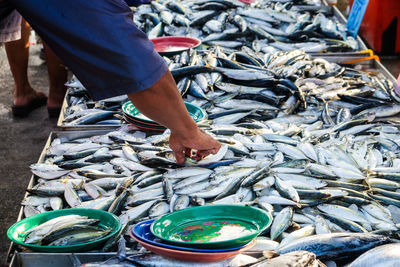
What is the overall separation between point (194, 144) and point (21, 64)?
3.46m

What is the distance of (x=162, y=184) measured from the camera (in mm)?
2723

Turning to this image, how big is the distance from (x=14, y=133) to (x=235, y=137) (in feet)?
9.52

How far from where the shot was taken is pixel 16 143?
491 cm

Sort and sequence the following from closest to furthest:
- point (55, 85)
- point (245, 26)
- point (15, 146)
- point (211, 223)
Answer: point (211, 223), point (15, 146), point (245, 26), point (55, 85)

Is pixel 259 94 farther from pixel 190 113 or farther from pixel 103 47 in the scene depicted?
pixel 103 47

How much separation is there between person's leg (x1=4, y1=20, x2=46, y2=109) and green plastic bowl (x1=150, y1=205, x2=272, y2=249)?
3796mm

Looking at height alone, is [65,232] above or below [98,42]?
below

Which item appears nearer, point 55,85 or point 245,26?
point 245,26

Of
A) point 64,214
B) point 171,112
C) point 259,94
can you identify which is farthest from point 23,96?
point 171,112

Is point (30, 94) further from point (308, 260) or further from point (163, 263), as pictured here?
point (308, 260)

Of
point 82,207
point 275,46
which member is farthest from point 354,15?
point 82,207

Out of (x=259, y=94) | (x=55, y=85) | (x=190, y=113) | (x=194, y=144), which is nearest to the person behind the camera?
(x=194, y=144)

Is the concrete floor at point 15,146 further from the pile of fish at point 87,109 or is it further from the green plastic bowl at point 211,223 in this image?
the green plastic bowl at point 211,223

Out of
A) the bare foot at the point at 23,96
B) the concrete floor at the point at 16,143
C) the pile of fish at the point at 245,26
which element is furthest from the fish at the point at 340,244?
the bare foot at the point at 23,96
